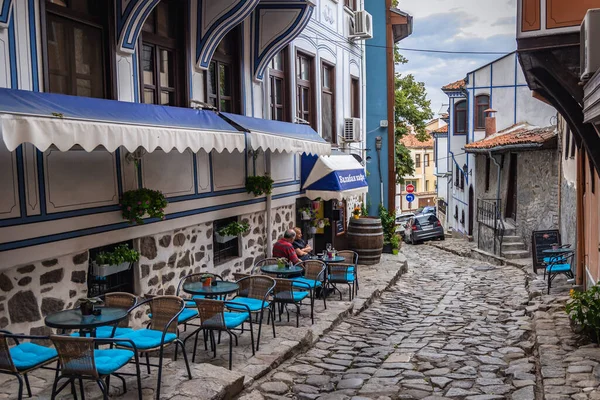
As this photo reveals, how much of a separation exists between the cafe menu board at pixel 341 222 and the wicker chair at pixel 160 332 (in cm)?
914

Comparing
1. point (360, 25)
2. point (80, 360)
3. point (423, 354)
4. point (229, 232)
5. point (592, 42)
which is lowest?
point (423, 354)

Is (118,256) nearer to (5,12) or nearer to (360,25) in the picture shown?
(5,12)

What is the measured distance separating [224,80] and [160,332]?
544 centimetres

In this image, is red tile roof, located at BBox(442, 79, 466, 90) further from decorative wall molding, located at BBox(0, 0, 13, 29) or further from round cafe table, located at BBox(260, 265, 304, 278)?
decorative wall molding, located at BBox(0, 0, 13, 29)

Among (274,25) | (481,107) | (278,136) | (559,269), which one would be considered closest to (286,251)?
(278,136)

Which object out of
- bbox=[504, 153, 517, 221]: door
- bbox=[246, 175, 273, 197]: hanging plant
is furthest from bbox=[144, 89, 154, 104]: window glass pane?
bbox=[504, 153, 517, 221]: door

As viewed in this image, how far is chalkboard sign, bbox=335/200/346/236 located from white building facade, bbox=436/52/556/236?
34.5 feet

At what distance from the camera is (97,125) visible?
5.13 meters

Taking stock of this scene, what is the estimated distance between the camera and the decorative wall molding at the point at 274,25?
33.8 ft

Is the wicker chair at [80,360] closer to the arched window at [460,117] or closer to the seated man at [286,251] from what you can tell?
the seated man at [286,251]

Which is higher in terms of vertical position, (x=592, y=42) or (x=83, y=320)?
(x=592, y=42)

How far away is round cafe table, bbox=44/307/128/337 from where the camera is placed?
4.91 metres

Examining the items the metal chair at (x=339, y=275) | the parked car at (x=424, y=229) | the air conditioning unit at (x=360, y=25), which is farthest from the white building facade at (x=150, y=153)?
the parked car at (x=424, y=229)

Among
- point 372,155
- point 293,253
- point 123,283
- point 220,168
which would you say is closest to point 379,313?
point 293,253
